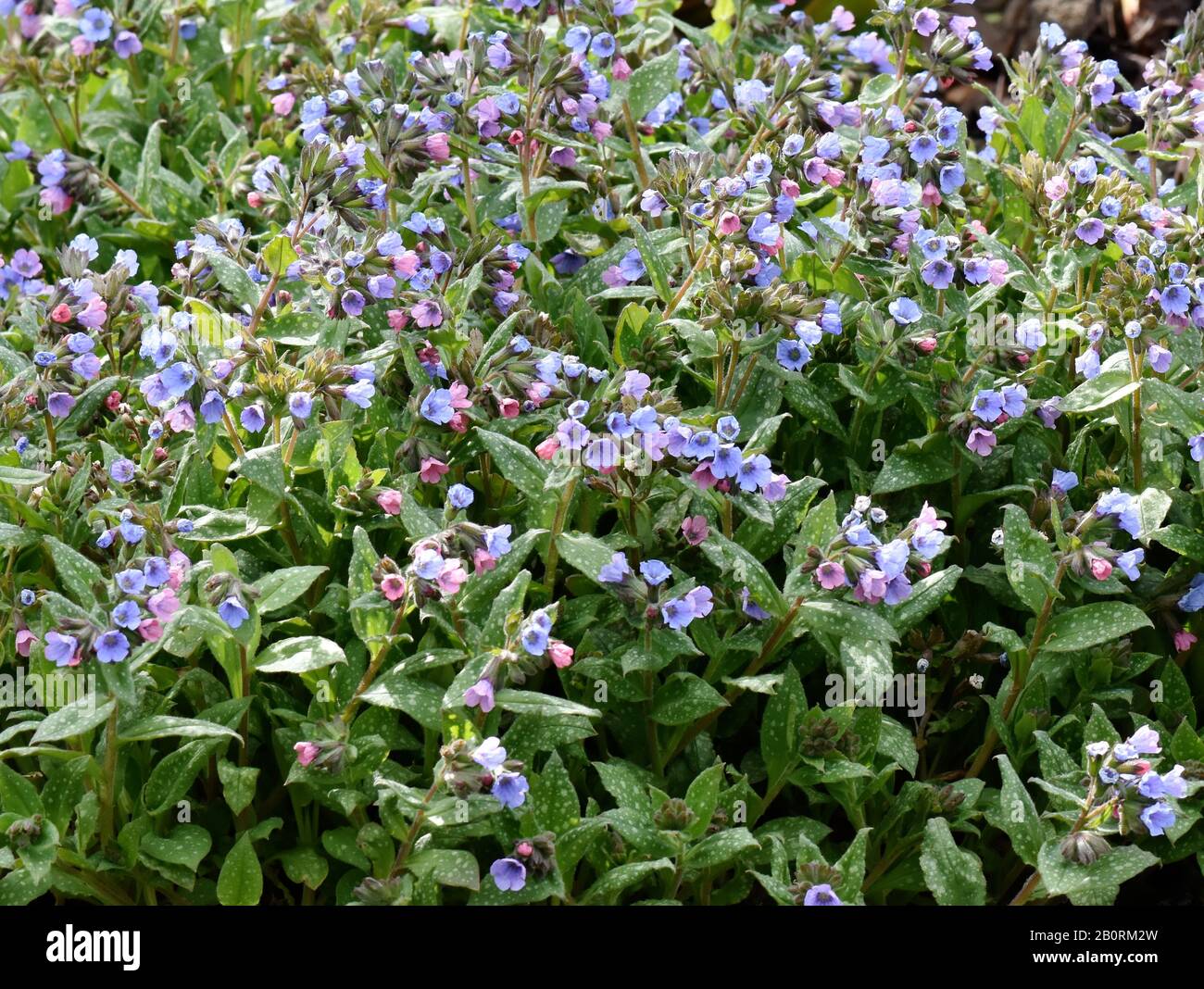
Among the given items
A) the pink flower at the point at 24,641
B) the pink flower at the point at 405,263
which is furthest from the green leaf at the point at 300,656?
the pink flower at the point at 405,263

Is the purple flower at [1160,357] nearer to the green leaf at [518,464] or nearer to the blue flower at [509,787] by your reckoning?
the green leaf at [518,464]

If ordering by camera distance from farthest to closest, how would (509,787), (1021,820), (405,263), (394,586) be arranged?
1. (405,263)
2. (1021,820)
3. (394,586)
4. (509,787)

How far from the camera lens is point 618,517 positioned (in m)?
2.51

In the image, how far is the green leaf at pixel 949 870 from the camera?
2.14 meters

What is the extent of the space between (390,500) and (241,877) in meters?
0.57

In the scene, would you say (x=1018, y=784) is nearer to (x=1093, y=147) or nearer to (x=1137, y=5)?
(x=1093, y=147)

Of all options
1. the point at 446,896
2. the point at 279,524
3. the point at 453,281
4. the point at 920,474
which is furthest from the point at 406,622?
the point at 920,474

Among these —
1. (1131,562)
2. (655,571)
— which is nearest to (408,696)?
(655,571)

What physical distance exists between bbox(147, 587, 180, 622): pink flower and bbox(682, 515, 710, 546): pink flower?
743mm

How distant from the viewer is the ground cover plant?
208cm

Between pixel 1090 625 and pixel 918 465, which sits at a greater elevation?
pixel 918 465

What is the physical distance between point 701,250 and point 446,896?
1.10 meters

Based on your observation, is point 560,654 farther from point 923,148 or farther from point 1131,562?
point 923,148

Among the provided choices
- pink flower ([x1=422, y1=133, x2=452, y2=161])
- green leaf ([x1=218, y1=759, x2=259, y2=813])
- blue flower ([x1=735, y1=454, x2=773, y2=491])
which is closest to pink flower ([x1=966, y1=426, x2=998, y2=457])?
blue flower ([x1=735, y1=454, x2=773, y2=491])
